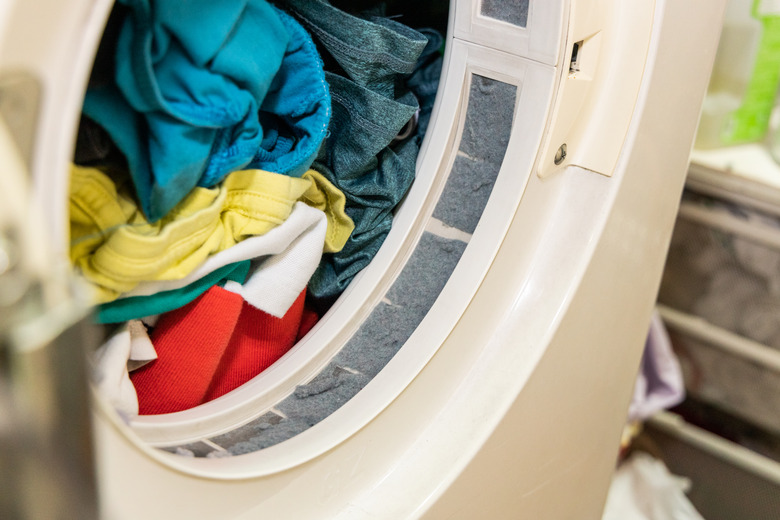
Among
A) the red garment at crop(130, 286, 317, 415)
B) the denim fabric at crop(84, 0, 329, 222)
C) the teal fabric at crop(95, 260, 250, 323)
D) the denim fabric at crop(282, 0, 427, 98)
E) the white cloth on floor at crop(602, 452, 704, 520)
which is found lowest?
the white cloth on floor at crop(602, 452, 704, 520)

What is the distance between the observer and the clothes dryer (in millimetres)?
433

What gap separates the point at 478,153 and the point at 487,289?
10 centimetres

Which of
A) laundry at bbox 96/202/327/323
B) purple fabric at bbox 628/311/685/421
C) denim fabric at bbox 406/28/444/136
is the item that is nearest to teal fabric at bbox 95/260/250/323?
laundry at bbox 96/202/327/323

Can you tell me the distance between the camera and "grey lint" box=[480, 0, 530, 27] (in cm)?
43

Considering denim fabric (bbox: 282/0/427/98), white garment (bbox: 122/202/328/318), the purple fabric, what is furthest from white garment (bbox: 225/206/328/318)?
the purple fabric

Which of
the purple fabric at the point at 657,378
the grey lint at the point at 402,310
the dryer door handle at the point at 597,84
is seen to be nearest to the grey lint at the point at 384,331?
the grey lint at the point at 402,310

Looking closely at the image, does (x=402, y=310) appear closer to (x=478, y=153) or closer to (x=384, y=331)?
(x=384, y=331)

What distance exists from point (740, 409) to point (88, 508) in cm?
88

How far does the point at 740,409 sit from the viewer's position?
35.1 inches

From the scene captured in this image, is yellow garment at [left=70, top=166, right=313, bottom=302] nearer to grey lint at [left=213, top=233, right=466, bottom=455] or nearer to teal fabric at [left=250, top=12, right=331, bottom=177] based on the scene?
teal fabric at [left=250, top=12, right=331, bottom=177]

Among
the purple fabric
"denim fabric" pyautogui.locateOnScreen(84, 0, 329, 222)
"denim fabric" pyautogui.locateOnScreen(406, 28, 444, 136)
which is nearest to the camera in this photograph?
"denim fabric" pyautogui.locateOnScreen(84, 0, 329, 222)

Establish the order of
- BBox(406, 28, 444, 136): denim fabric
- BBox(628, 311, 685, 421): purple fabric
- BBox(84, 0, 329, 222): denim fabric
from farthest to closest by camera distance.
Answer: BBox(628, 311, 685, 421): purple fabric, BBox(406, 28, 444, 136): denim fabric, BBox(84, 0, 329, 222): denim fabric

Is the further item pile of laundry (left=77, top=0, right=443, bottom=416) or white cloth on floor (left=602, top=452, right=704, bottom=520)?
white cloth on floor (left=602, top=452, right=704, bottom=520)

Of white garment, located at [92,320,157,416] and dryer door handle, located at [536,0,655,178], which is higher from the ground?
dryer door handle, located at [536,0,655,178]
